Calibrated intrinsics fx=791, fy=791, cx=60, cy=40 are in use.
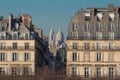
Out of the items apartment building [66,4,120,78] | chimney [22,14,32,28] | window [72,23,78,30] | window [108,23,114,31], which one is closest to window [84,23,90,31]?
apartment building [66,4,120,78]

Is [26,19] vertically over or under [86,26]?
over

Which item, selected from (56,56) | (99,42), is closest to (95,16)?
(99,42)

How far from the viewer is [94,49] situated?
124438mm

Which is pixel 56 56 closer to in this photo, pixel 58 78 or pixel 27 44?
pixel 27 44

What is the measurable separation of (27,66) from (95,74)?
38.1 feet

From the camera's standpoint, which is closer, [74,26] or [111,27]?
[111,27]

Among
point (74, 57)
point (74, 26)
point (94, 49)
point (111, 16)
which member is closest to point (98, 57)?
point (94, 49)

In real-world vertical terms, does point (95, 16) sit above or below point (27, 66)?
above

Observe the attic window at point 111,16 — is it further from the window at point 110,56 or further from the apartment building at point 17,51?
the apartment building at point 17,51

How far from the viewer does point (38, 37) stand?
449 ft

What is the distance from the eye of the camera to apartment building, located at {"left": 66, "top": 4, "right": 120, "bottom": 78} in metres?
124

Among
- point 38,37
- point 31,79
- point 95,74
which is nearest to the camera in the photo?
point 31,79

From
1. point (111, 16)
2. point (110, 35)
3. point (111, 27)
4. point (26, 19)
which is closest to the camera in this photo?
point (110, 35)

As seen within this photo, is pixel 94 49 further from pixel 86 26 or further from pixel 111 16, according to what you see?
pixel 111 16
